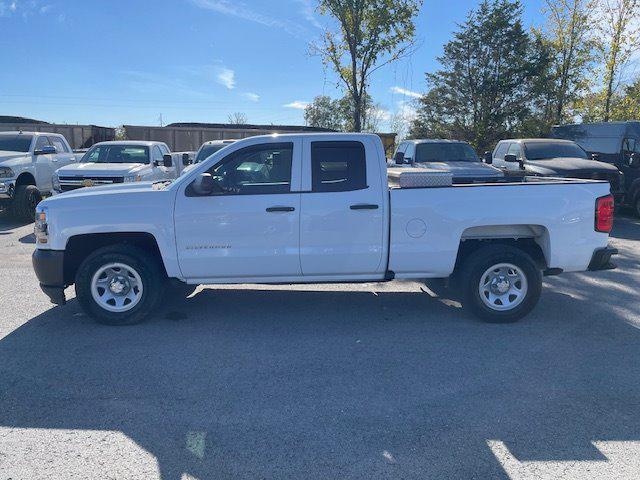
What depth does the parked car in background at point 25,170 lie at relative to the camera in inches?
461

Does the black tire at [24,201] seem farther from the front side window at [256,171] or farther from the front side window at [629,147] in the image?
the front side window at [629,147]

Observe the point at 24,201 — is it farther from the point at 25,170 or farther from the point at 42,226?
the point at 42,226

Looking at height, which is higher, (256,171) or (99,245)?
(256,171)

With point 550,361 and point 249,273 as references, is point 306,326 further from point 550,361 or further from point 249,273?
point 550,361

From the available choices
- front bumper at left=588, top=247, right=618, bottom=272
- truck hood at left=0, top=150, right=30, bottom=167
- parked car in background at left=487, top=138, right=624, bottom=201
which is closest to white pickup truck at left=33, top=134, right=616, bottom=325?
front bumper at left=588, top=247, right=618, bottom=272

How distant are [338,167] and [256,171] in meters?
0.85

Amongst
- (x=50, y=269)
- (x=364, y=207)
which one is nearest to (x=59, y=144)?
(x=50, y=269)

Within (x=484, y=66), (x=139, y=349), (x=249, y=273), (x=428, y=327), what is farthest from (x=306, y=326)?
(x=484, y=66)

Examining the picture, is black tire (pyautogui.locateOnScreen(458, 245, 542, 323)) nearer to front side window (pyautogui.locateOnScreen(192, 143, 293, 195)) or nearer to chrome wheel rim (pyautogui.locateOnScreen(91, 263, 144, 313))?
front side window (pyautogui.locateOnScreen(192, 143, 293, 195))

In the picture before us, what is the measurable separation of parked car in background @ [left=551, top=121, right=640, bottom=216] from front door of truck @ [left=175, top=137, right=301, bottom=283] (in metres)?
11.2

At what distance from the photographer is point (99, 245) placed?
5414 millimetres

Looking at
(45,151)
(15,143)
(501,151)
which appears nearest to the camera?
(45,151)

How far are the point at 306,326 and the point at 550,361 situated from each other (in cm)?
235

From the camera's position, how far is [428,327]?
207 inches
